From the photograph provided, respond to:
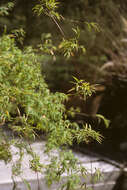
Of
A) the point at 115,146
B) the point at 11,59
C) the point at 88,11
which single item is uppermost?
the point at 88,11

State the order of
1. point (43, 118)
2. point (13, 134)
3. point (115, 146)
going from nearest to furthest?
point (43, 118) < point (13, 134) < point (115, 146)

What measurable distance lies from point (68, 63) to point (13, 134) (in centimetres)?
302

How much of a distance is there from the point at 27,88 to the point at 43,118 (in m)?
0.15

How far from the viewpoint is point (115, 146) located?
296 cm

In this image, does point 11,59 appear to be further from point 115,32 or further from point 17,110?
point 115,32

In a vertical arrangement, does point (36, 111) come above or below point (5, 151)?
Answer: above

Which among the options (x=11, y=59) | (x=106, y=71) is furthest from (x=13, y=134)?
(x=106, y=71)

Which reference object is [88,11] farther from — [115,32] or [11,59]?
[11,59]

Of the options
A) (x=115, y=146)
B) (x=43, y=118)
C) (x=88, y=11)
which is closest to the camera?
(x=43, y=118)

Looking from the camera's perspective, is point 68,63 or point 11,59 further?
point 68,63

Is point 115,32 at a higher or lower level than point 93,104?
higher

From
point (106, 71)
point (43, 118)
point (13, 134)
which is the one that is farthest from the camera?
point (106, 71)

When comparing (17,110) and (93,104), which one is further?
(93,104)

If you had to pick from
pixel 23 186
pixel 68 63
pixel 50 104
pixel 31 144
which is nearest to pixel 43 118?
pixel 50 104
